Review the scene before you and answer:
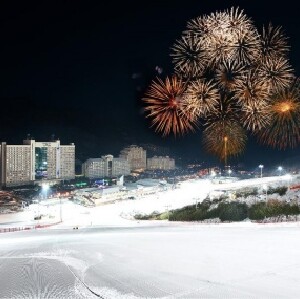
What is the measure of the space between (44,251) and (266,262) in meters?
5.85

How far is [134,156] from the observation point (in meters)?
164

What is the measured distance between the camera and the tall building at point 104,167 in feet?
440

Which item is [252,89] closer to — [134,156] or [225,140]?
[225,140]

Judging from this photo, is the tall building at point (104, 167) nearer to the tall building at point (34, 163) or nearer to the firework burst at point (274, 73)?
the tall building at point (34, 163)

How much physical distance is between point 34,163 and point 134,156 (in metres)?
57.7

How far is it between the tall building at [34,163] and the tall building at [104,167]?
9.20 meters

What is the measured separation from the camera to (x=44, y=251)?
10.8 metres

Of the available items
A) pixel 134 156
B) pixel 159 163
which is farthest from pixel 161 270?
pixel 159 163

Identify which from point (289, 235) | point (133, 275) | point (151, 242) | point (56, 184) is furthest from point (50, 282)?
point (56, 184)

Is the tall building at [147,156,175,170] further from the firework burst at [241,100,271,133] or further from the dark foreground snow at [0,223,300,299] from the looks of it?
the dark foreground snow at [0,223,300,299]

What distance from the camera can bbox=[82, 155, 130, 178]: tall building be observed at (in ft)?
440

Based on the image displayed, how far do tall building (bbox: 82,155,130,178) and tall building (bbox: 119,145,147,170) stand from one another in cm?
1170

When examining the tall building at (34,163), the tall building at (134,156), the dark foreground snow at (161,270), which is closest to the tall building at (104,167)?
the tall building at (34,163)

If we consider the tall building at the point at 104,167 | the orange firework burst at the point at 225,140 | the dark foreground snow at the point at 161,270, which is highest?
the tall building at the point at 104,167
